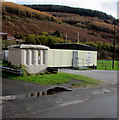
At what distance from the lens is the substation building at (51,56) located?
13.0 metres

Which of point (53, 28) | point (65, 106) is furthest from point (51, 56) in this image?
point (53, 28)

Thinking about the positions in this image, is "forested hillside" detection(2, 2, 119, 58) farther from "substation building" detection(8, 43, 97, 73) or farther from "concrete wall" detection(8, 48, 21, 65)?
"concrete wall" detection(8, 48, 21, 65)

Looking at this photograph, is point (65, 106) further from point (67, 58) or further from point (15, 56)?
point (67, 58)

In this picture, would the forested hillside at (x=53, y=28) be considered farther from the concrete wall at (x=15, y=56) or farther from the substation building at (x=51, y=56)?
the concrete wall at (x=15, y=56)

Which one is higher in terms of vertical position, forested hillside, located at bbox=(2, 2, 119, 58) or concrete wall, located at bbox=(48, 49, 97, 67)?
forested hillside, located at bbox=(2, 2, 119, 58)

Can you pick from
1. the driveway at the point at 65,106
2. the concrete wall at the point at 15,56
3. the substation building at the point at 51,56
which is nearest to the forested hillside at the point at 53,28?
the substation building at the point at 51,56

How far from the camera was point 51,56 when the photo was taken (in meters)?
16.8

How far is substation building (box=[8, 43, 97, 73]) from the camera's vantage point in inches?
514

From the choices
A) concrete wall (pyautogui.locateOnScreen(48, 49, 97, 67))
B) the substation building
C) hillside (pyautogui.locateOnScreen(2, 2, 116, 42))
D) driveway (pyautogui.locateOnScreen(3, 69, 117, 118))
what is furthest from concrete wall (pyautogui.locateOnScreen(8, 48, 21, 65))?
hillside (pyautogui.locateOnScreen(2, 2, 116, 42))

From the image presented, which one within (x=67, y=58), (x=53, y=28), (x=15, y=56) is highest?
(x=53, y=28)

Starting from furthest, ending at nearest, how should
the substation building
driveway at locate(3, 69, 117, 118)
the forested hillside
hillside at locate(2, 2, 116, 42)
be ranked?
hillside at locate(2, 2, 116, 42), the forested hillside, the substation building, driveway at locate(3, 69, 117, 118)

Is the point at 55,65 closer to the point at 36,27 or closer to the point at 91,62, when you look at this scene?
the point at 91,62

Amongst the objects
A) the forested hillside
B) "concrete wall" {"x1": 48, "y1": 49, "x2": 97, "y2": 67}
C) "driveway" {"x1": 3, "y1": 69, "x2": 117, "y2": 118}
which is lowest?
"driveway" {"x1": 3, "y1": 69, "x2": 117, "y2": 118}

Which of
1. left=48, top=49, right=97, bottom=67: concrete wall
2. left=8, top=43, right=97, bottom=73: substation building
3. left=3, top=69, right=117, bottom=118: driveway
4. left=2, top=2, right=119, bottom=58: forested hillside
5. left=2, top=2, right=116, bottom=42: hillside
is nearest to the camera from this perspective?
left=3, top=69, right=117, bottom=118: driveway
